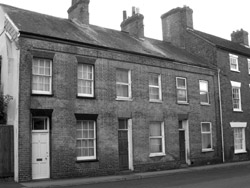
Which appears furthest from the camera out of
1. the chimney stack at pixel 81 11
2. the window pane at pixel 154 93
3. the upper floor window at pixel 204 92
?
the upper floor window at pixel 204 92

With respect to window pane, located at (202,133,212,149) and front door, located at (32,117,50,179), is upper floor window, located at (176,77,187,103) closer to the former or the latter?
window pane, located at (202,133,212,149)

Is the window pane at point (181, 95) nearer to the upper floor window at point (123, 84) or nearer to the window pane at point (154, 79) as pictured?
the window pane at point (154, 79)

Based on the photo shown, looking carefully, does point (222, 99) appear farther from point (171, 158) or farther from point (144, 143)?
point (144, 143)

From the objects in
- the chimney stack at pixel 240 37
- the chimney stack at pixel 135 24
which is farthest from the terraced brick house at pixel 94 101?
the chimney stack at pixel 240 37

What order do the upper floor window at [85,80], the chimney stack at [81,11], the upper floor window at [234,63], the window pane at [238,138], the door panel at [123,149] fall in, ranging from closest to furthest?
1. the upper floor window at [85,80]
2. the door panel at [123,149]
3. the chimney stack at [81,11]
4. the window pane at [238,138]
5. the upper floor window at [234,63]

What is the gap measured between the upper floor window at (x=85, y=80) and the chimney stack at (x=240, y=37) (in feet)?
64.8

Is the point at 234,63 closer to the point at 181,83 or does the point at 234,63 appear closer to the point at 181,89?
the point at 181,83

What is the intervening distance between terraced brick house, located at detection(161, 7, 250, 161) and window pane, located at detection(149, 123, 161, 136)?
612cm

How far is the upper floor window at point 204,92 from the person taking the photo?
76.0 feet

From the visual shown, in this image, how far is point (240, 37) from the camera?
31828 mm

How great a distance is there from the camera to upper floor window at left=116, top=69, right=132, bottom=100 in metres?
18.5

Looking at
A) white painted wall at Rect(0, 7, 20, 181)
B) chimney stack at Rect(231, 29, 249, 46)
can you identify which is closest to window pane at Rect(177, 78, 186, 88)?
white painted wall at Rect(0, 7, 20, 181)

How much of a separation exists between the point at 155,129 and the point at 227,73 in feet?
28.9

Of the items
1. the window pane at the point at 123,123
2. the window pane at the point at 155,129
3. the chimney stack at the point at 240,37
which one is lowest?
the window pane at the point at 155,129
